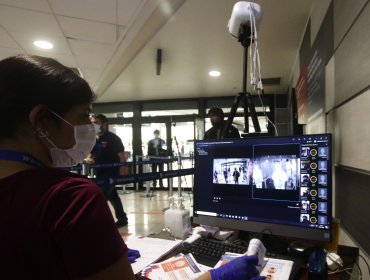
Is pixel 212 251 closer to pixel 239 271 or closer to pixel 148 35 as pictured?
pixel 239 271

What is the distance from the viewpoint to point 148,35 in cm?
321

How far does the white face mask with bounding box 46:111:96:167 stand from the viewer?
2.44 feet

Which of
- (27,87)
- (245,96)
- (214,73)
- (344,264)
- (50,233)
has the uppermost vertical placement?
(214,73)

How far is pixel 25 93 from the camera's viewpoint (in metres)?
0.61

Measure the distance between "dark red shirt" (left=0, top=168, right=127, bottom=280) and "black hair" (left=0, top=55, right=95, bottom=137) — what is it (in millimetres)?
164

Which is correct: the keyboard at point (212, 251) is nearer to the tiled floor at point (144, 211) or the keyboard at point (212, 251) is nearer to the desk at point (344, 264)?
the desk at point (344, 264)

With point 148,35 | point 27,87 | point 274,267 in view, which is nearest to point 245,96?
point 274,267

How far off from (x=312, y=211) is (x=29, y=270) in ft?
2.92

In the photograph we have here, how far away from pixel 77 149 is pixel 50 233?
35 cm

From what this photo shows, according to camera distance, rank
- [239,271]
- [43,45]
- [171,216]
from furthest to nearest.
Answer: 1. [43,45]
2. [171,216]
3. [239,271]

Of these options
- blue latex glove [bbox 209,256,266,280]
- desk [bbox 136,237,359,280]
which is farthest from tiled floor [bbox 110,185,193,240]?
blue latex glove [bbox 209,256,266,280]

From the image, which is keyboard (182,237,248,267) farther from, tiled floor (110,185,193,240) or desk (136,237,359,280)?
tiled floor (110,185,193,240)

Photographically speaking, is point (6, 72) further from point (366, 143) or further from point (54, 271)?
point (366, 143)

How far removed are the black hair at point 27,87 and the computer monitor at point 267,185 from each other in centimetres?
75
